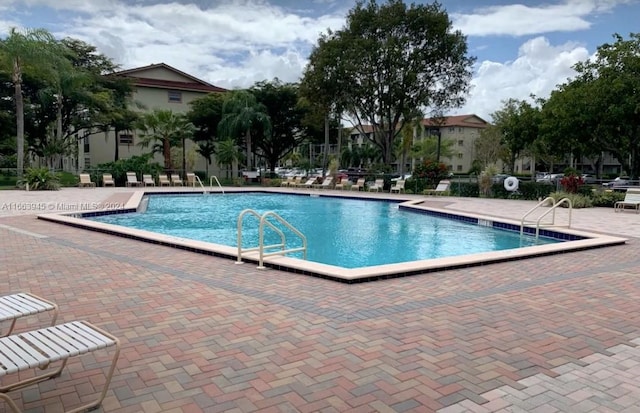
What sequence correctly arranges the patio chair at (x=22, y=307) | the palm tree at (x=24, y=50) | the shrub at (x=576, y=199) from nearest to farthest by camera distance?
the patio chair at (x=22, y=307)
the shrub at (x=576, y=199)
the palm tree at (x=24, y=50)

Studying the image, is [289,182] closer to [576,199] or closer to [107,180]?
[107,180]

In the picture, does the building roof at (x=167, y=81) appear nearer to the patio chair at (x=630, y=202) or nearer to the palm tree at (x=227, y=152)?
the palm tree at (x=227, y=152)

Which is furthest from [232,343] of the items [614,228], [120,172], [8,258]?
[120,172]

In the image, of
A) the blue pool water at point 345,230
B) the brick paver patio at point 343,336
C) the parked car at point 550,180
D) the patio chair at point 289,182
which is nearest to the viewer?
the brick paver patio at point 343,336

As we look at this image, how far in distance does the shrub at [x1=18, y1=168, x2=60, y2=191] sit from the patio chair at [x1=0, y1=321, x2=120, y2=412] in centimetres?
2206

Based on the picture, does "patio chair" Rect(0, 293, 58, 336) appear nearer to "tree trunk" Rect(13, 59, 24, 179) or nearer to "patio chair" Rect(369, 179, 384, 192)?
"patio chair" Rect(369, 179, 384, 192)

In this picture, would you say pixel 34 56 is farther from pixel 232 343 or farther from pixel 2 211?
pixel 232 343

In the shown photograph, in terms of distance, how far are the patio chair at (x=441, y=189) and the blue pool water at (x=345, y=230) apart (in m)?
4.18

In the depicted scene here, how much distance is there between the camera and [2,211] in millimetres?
13461

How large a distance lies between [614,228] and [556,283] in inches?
274

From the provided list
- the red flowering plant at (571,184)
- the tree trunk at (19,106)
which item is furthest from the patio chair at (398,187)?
the tree trunk at (19,106)

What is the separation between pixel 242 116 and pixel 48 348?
3030cm

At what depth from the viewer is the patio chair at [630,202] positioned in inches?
634

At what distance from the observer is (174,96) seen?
129ft
